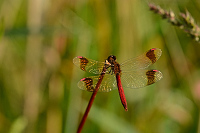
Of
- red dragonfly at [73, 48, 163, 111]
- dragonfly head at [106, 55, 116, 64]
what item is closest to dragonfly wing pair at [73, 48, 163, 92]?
red dragonfly at [73, 48, 163, 111]

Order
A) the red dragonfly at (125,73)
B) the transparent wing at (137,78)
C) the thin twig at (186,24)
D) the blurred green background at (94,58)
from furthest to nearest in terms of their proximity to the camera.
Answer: the blurred green background at (94,58) < the transparent wing at (137,78) < the red dragonfly at (125,73) < the thin twig at (186,24)

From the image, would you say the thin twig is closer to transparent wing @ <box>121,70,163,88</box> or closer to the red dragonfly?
the red dragonfly

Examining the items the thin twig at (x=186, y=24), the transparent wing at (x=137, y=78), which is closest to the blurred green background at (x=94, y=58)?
the transparent wing at (x=137, y=78)

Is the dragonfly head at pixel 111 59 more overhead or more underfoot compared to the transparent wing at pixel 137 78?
more overhead

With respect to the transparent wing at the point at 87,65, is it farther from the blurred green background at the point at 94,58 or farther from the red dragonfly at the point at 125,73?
the blurred green background at the point at 94,58

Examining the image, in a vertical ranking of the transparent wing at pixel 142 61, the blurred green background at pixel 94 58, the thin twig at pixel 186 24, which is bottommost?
the blurred green background at pixel 94 58

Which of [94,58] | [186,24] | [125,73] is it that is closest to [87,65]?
[125,73]

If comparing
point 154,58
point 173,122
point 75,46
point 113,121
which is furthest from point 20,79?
point 154,58
